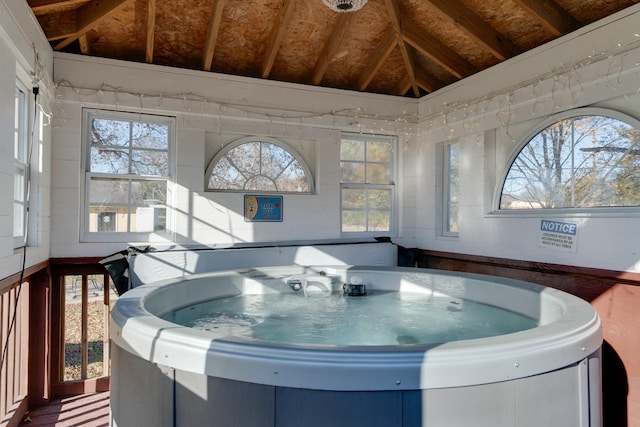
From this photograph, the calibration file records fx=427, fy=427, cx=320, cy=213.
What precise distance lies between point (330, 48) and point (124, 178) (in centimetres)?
218

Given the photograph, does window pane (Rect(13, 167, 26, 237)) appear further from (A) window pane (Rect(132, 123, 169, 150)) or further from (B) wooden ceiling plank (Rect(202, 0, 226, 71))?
(B) wooden ceiling plank (Rect(202, 0, 226, 71))

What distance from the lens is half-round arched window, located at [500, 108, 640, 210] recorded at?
279 centimetres

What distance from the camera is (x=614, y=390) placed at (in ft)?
8.45

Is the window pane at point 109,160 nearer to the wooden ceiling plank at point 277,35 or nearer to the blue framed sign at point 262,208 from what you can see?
the blue framed sign at point 262,208

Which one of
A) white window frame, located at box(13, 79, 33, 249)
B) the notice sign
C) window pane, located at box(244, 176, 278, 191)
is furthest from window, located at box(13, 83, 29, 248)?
the notice sign

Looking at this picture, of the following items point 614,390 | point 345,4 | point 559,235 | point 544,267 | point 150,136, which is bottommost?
point 614,390

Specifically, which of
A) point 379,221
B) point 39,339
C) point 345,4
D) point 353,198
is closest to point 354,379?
point 345,4

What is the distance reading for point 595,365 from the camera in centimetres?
171

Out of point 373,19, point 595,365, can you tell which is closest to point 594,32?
point 373,19

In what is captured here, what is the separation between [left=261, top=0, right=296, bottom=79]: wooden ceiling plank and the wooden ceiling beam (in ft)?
2.54

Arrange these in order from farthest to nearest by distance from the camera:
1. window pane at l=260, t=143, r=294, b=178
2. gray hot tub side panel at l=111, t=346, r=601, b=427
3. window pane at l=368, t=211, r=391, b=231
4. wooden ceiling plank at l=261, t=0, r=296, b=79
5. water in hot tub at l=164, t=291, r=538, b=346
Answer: window pane at l=368, t=211, r=391, b=231 < window pane at l=260, t=143, r=294, b=178 < wooden ceiling plank at l=261, t=0, r=296, b=79 < water in hot tub at l=164, t=291, r=538, b=346 < gray hot tub side panel at l=111, t=346, r=601, b=427

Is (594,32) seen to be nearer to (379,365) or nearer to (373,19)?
(373,19)

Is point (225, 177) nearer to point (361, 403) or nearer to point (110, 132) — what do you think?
point (110, 132)

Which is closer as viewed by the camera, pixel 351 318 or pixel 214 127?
pixel 351 318
